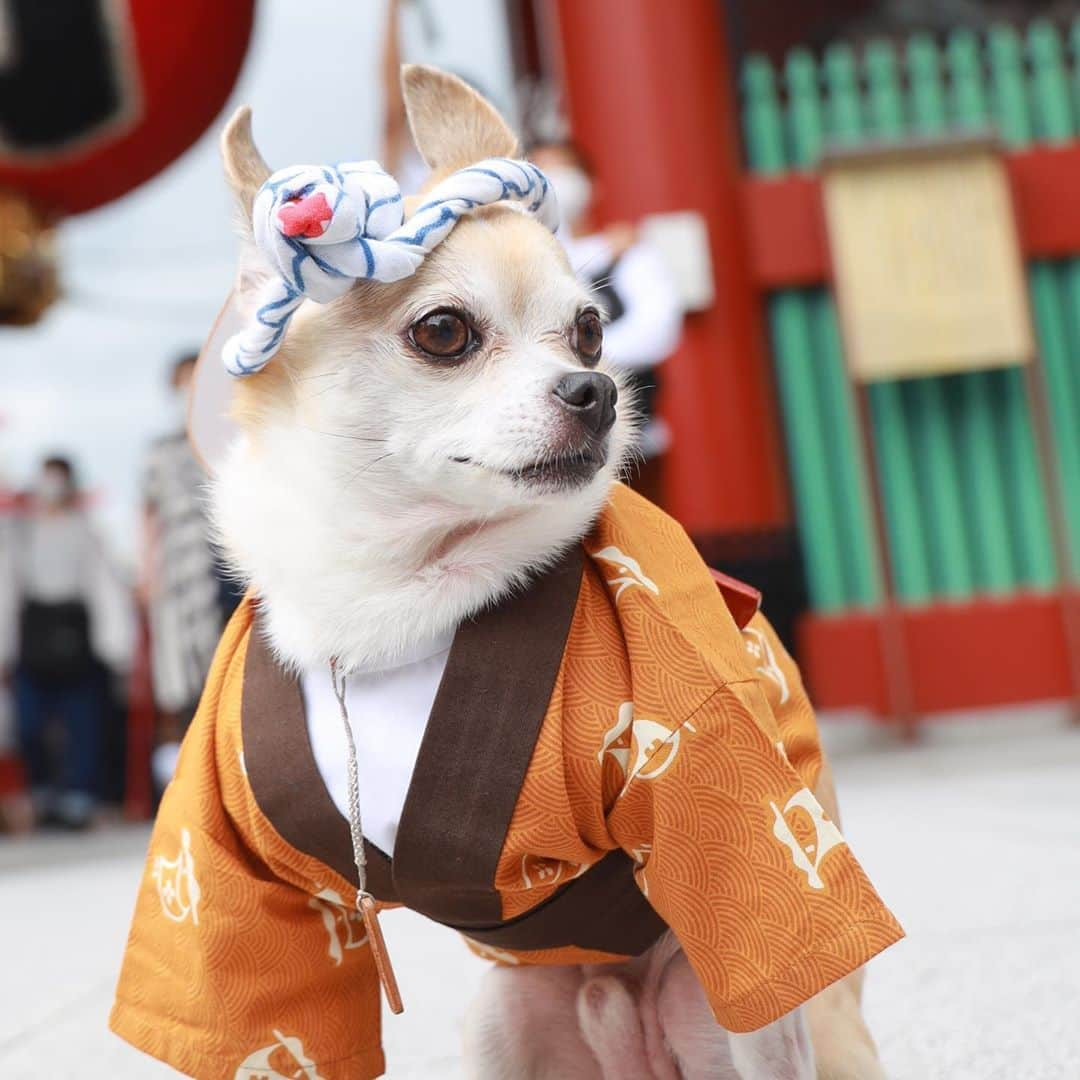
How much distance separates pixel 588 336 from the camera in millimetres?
1420

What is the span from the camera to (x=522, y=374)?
1280 mm

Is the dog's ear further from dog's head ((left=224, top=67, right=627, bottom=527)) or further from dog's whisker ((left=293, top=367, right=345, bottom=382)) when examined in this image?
dog's whisker ((left=293, top=367, right=345, bottom=382))

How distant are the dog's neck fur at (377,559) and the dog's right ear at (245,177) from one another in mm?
204

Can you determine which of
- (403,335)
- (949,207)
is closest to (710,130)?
(949,207)

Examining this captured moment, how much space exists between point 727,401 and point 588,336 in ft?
11.2

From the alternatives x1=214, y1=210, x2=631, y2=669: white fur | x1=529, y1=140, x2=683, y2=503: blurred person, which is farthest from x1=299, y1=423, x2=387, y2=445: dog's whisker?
x1=529, y1=140, x2=683, y2=503: blurred person

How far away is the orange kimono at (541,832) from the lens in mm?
1208

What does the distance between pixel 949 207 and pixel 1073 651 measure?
62.8 inches

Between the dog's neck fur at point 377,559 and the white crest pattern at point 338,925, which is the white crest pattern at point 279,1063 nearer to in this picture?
the white crest pattern at point 338,925

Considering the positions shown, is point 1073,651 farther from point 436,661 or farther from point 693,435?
point 436,661

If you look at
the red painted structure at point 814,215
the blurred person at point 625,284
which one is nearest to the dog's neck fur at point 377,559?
the blurred person at point 625,284

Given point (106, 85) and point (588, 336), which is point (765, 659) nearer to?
point (588, 336)

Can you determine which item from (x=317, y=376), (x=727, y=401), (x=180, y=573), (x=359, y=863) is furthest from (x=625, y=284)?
(x=359, y=863)

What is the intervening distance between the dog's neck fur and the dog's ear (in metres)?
0.39
